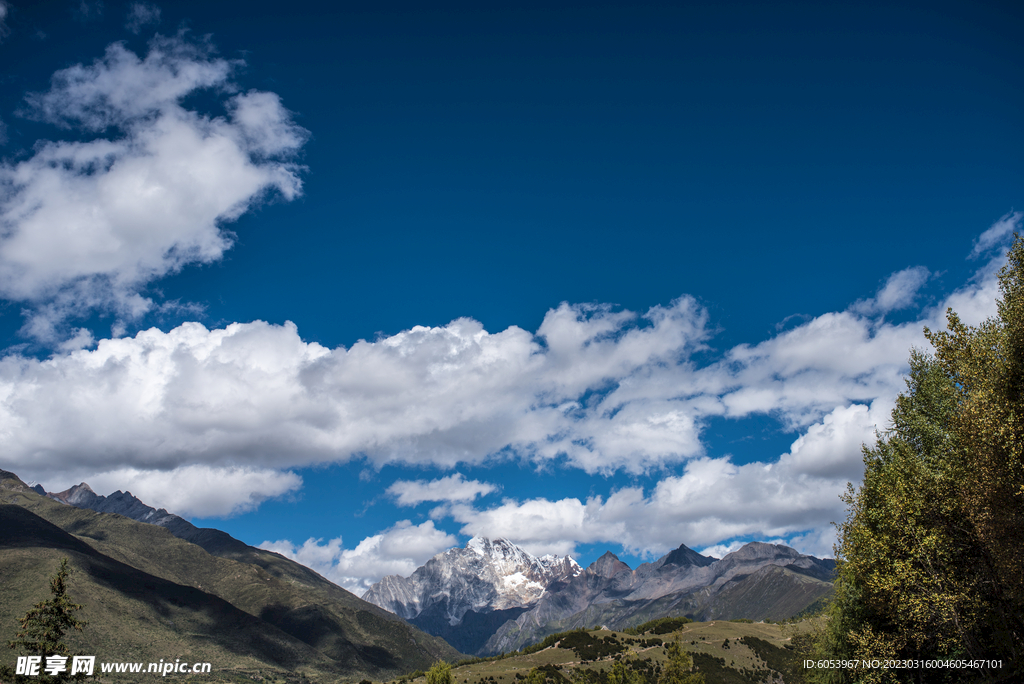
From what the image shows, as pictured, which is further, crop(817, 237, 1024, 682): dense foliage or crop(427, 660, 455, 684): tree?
crop(427, 660, 455, 684): tree

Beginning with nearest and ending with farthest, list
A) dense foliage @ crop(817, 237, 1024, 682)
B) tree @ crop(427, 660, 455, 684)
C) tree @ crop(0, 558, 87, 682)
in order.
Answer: dense foliage @ crop(817, 237, 1024, 682) < tree @ crop(0, 558, 87, 682) < tree @ crop(427, 660, 455, 684)

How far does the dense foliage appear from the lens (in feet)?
85.6

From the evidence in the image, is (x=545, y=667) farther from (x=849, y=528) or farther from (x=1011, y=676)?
(x=1011, y=676)

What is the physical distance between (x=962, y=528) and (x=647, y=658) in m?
103

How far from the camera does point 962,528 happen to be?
30062 millimetres

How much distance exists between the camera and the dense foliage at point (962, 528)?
26.1 meters

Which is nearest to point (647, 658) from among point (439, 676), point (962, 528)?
point (439, 676)

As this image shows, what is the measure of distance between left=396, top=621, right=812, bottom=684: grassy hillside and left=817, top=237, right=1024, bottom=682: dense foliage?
74.5 meters

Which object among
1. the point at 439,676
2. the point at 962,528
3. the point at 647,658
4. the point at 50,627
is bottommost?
the point at 647,658

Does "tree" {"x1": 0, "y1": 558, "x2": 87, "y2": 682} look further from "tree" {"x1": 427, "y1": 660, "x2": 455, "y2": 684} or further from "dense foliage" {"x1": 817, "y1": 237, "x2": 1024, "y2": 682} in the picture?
"tree" {"x1": 427, "y1": 660, "x2": 455, "y2": 684}

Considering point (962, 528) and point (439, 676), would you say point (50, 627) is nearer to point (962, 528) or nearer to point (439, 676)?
point (962, 528)

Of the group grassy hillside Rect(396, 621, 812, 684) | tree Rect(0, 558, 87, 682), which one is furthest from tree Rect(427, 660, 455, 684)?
tree Rect(0, 558, 87, 682)

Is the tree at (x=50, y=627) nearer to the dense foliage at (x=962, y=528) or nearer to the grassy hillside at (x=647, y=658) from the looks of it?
the dense foliage at (x=962, y=528)

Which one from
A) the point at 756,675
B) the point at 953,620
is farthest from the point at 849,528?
the point at 756,675
